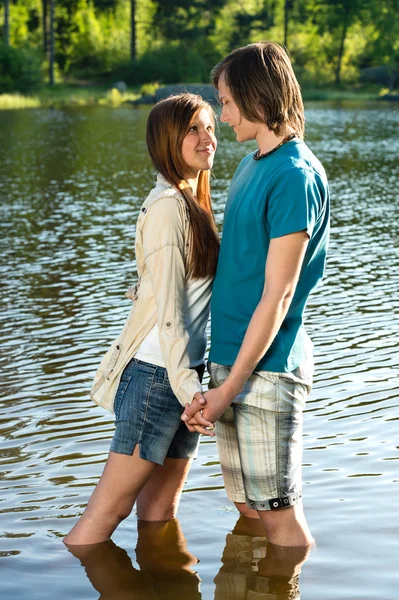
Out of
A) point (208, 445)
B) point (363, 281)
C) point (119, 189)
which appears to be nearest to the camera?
point (208, 445)

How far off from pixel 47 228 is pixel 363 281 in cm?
613

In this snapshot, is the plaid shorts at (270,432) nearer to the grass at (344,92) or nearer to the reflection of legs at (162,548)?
the reflection of legs at (162,548)

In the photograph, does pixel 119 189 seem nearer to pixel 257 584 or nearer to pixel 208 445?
pixel 208 445

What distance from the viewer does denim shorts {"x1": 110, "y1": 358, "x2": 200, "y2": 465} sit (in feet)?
12.0

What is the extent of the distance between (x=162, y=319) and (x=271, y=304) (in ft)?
1.59

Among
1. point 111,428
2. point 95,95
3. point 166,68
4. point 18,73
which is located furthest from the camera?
point 166,68

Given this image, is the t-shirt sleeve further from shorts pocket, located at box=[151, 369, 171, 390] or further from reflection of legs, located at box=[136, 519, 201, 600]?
reflection of legs, located at box=[136, 519, 201, 600]

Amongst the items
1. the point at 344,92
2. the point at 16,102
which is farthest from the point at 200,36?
the point at 16,102

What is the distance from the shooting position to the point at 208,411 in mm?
3441

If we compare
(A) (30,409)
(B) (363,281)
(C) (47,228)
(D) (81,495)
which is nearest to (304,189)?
(D) (81,495)

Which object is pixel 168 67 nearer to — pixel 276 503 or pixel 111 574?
pixel 111 574

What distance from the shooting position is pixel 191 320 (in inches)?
148

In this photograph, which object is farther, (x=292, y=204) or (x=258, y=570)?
(x=258, y=570)

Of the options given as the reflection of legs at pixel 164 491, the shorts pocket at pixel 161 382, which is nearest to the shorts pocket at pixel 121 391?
the shorts pocket at pixel 161 382
